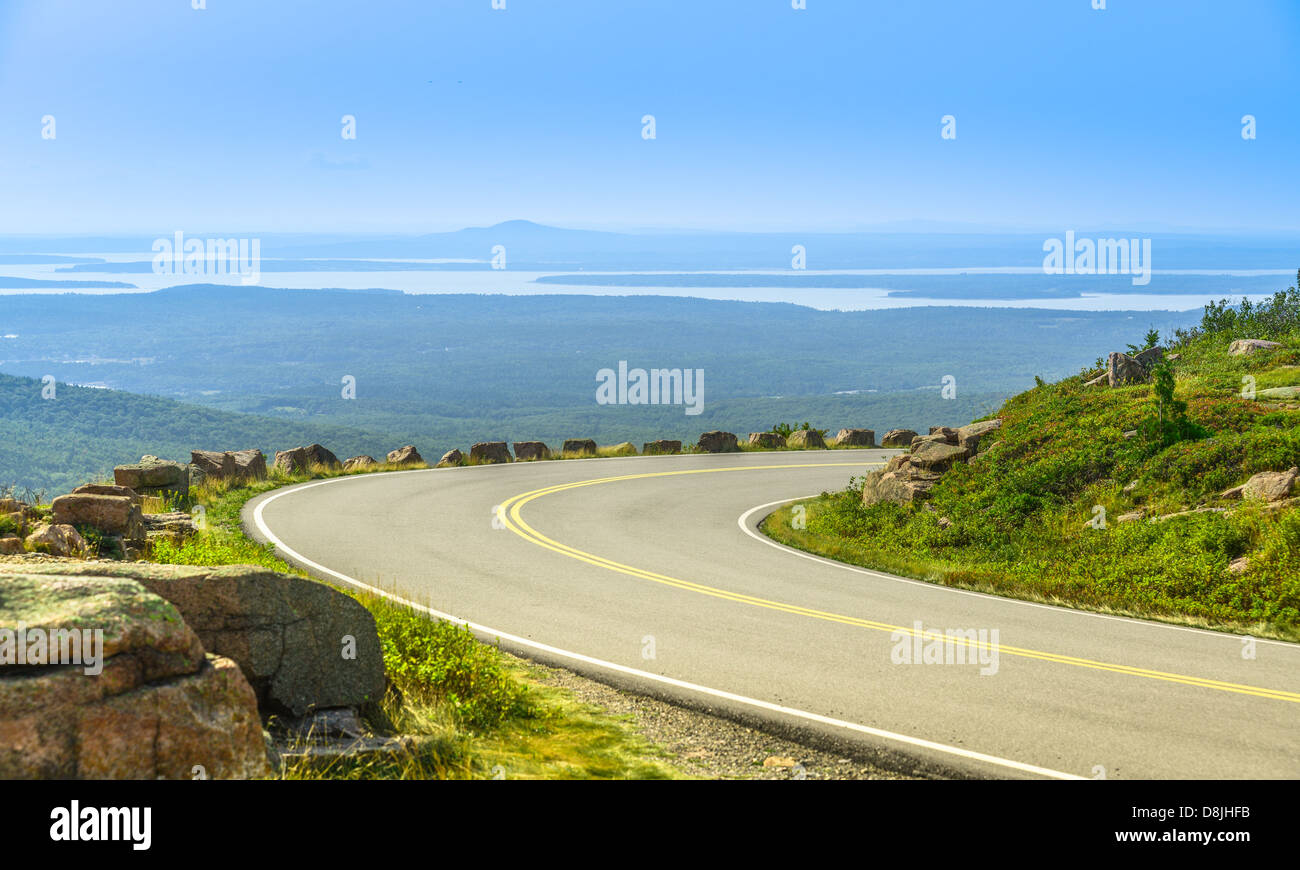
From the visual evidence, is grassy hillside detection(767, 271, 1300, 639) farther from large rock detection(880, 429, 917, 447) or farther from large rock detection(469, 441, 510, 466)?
large rock detection(880, 429, 917, 447)

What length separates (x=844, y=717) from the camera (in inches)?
334

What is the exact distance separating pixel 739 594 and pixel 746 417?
170 meters

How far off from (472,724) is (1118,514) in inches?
510

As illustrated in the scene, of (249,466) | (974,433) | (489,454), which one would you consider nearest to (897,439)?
(489,454)

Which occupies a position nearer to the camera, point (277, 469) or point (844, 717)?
point (844, 717)

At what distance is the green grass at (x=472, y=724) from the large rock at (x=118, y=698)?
795mm

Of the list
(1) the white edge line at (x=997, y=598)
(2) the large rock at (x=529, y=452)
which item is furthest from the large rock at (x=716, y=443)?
(1) the white edge line at (x=997, y=598)

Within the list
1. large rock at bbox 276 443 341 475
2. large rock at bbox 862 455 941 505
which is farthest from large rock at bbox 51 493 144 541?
large rock at bbox 276 443 341 475

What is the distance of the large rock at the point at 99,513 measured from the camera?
13.8 meters

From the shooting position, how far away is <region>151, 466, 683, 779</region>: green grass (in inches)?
250
